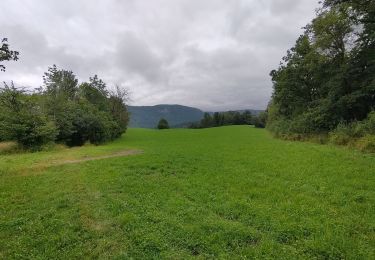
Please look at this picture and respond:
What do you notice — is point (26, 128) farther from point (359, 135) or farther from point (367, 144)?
point (359, 135)

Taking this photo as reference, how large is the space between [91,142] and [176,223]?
28.3 m

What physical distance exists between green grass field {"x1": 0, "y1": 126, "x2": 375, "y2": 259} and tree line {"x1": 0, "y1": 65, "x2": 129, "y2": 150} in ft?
21.6

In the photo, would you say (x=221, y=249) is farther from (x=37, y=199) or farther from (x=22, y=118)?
(x=22, y=118)

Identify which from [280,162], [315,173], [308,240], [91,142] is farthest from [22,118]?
[308,240]

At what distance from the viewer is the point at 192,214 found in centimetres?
669

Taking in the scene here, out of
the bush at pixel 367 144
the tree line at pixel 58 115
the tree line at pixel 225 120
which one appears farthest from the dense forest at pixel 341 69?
the tree line at pixel 225 120

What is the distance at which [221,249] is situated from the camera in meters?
5.05

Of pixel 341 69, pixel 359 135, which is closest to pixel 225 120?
pixel 341 69

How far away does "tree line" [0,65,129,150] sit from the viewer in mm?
22219

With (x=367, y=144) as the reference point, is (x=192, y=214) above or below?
below

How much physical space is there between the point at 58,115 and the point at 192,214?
26.6 metres

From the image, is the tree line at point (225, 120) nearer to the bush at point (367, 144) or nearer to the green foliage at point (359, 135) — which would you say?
the green foliage at point (359, 135)

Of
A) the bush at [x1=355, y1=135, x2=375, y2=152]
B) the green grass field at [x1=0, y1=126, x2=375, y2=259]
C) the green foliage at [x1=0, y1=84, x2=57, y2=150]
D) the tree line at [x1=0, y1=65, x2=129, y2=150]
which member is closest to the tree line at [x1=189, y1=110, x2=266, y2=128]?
the tree line at [x1=0, y1=65, x2=129, y2=150]

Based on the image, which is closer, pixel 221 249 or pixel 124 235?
pixel 221 249
